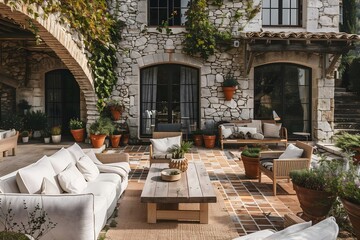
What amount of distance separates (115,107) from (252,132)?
3721 millimetres

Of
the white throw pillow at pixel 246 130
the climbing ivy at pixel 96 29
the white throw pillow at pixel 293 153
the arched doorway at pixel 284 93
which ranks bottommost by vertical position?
the white throw pillow at pixel 293 153

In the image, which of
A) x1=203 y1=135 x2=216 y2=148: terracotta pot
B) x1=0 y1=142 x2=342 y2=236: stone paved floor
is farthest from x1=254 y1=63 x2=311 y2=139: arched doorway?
x1=0 y1=142 x2=342 y2=236: stone paved floor

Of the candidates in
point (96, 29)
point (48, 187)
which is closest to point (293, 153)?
point (48, 187)

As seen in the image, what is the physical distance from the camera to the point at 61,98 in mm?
10203

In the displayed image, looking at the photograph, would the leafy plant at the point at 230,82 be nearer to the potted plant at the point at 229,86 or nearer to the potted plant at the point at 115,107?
the potted plant at the point at 229,86

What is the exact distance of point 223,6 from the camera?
9.19 meters

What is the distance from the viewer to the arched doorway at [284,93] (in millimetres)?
9477

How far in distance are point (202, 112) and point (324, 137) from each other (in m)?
3.46

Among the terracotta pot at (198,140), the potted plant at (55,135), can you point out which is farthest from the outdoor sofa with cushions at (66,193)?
the potted plant at (55,135)

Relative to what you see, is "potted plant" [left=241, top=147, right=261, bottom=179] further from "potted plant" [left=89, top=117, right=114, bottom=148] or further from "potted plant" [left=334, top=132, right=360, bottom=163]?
"potted plant" [left=89, top=117, right=114, bottom=148]

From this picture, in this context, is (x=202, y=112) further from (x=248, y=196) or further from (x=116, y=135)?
(x=248, y=196)

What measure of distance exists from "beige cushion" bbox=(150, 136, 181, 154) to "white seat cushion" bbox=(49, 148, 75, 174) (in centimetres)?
225

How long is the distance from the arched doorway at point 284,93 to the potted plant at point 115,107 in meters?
3.81

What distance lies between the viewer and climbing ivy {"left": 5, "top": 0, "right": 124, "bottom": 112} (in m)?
6.24
